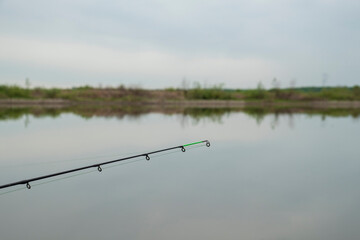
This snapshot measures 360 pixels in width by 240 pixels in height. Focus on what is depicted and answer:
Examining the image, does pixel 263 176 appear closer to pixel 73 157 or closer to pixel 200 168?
pixel 200 168

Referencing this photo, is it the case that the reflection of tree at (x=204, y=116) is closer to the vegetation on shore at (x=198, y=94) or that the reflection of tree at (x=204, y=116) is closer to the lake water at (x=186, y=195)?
the lake water at (x=186, y=195)

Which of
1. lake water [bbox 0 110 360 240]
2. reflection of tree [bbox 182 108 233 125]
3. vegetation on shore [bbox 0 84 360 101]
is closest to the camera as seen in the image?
lake water [bbox 0 110 360 240]

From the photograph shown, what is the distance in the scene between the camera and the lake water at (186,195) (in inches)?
192

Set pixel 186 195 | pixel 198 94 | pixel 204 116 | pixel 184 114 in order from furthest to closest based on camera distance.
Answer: pixel 198 94 → pixel 184 114 → pixel 204 116 → pixel 186 195

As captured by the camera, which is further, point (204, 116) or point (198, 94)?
point (198, 94)

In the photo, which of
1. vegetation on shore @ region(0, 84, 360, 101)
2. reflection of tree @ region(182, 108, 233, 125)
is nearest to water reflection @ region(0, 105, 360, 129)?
reflection of tree @ region(182, 108, 233, 125)

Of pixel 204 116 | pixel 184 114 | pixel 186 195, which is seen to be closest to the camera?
pixel 186 195

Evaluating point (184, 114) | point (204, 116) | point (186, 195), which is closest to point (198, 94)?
point (184, 114)

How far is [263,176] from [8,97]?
6356cm

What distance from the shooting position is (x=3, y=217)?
5.26m

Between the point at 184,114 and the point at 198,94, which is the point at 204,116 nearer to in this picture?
the point at 184,114

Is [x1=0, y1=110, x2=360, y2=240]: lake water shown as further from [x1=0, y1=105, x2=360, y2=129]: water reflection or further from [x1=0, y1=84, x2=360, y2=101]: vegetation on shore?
[x1=0, y1=84, x2=360, y2=101]: vegetation on shore

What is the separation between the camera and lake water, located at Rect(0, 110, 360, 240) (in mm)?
4871

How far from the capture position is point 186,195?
21.1 ft
